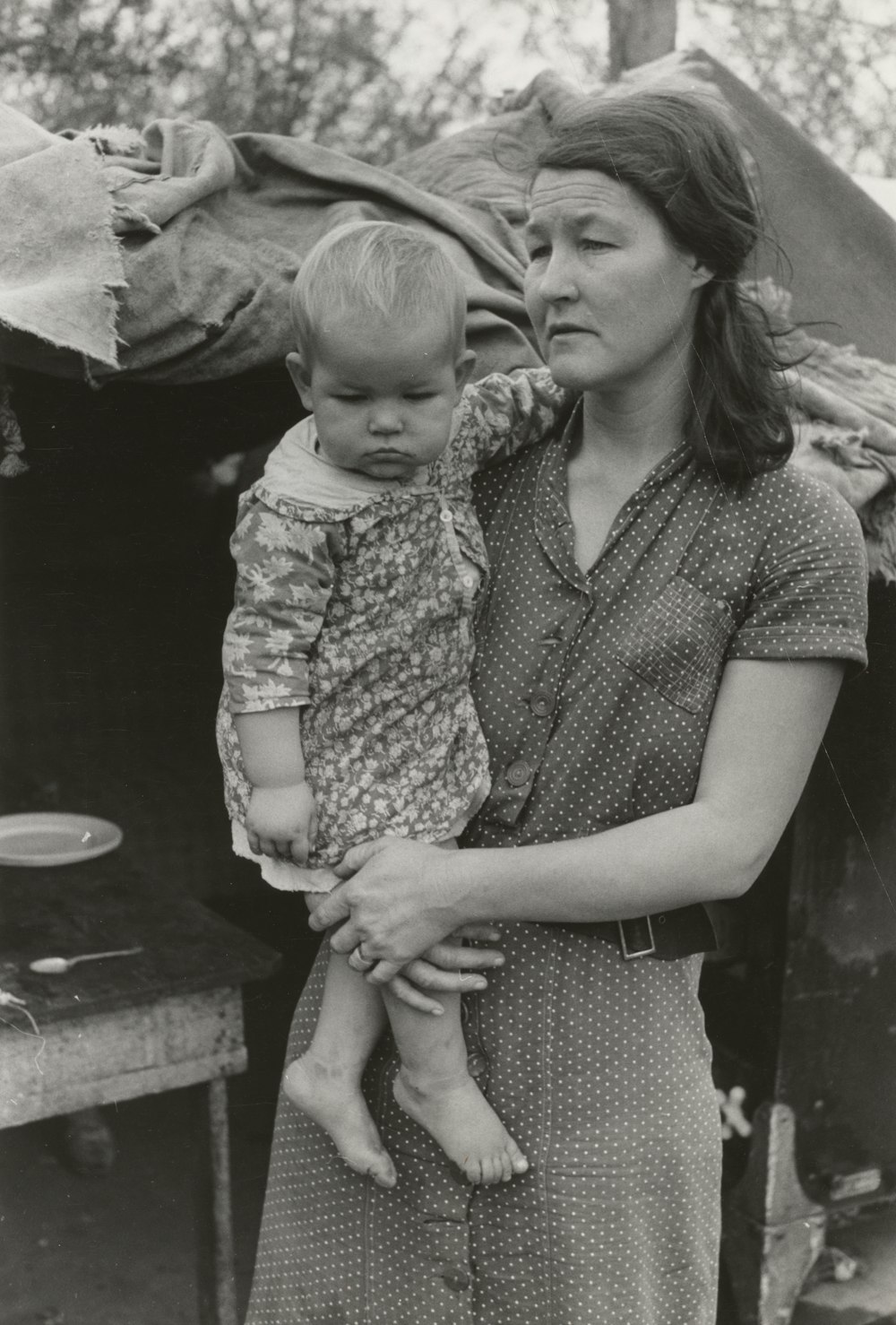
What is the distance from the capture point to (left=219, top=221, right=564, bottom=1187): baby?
1527 mm

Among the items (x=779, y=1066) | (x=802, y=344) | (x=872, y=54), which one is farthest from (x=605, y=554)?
(x=872, y=54)

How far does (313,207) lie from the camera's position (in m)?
2.29

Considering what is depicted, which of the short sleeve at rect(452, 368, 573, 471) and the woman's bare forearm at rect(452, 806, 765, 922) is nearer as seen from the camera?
the woman's bare forearm at rect(452, 806, 765, 922)

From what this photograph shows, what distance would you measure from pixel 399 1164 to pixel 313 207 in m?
1.63

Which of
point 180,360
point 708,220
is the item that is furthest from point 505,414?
point 180,360

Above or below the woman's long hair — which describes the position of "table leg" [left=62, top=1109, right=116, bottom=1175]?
below

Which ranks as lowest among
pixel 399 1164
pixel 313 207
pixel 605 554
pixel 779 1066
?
pixel 779 1066

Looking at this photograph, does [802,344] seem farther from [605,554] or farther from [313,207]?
[605,554]

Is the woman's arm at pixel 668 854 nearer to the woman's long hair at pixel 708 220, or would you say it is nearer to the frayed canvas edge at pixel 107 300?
the woman's long hair at pixel 708 220

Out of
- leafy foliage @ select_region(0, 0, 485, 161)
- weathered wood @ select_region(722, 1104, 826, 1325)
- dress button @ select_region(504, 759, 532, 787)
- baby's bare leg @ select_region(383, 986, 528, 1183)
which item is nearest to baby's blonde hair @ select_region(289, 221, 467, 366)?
dress button @ select_region(504, 759, 532, 787)

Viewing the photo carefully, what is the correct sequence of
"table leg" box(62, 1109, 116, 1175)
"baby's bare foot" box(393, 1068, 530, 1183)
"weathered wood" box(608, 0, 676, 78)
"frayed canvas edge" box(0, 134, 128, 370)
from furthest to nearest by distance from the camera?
"weathered wood" box(608, 0, 676, 78) < "table leg" box(62, 1109, 116, 1175) < "frayed canvas edge" box(0, 134, 128, 370) < "baby's bare foot" box(393, 1068, 530, 1183)

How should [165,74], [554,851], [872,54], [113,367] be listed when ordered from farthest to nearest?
1. [165,74]
2. [872,54]
3. [113,367]
4. [554,851]

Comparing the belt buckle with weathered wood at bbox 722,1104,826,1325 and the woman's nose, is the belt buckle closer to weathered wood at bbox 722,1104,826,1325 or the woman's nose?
the woman's nose

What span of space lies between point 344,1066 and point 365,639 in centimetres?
58
